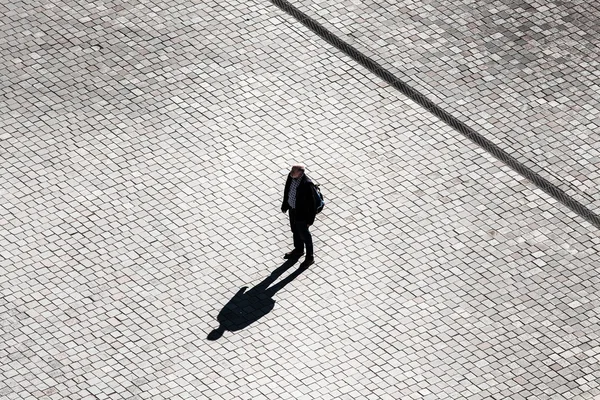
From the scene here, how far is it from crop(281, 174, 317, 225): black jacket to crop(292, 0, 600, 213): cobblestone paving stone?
3.34 metres

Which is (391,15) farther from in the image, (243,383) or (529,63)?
(243,383)

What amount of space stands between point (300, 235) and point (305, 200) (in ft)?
1.65

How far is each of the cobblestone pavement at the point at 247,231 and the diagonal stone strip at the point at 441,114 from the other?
0.18 meters

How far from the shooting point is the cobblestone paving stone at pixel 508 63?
18.3 m

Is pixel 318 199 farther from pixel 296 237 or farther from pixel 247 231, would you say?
pixel 247 231

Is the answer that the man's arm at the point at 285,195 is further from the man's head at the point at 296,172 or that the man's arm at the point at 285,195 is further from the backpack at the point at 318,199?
the backpack at the point at 318,199

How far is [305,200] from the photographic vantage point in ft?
53.5

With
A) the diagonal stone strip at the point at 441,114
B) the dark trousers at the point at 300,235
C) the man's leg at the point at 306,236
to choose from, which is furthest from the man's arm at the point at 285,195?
the diagonal stone strip at the point at 441,114

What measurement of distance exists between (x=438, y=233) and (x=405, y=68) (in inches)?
126

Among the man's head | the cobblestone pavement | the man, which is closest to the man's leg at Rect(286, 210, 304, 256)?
the man

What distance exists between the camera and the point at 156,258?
54.6 ft

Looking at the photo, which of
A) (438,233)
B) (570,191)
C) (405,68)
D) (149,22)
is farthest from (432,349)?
(149,22)

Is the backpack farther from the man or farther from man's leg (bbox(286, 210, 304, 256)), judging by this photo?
man's leg (bbox(286, 210, 304, 256))

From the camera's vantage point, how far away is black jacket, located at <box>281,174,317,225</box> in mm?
16250
